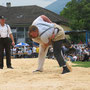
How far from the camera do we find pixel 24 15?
131 feet

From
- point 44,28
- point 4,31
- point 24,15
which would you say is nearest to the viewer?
point 44,28

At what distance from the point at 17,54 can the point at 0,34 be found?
47.6ft

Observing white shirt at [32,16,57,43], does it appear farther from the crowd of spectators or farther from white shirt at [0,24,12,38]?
the crowd of spectators

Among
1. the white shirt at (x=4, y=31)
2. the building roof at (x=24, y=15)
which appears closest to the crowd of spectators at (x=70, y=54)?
the white shirt at (x=4, y=31)

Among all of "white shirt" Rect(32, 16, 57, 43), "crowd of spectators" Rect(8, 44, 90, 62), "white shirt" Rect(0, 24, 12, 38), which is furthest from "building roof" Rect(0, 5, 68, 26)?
"white shirt" Rect(32, 16, 57, 43)

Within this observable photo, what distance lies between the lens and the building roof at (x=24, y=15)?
37719 millimetres

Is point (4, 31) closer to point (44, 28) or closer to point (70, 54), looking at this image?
point (44, 28)

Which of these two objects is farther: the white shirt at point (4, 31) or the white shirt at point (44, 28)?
the white shirt at point (4, 31)

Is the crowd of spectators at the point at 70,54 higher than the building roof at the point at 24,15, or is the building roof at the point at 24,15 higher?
the building roof at the point at 24,15

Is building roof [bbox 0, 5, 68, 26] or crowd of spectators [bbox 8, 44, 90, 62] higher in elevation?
building roof [bbox 0, 5, 68, 26]

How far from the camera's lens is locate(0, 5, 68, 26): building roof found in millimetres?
37719

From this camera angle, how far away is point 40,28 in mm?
6660

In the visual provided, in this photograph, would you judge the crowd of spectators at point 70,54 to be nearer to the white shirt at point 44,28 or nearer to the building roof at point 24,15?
the white shirt at point 44,28

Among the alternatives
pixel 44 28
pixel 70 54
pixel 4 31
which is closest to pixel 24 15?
pixel 70 54
